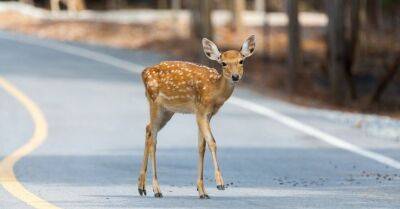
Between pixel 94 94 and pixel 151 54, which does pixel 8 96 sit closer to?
pixel 94 94

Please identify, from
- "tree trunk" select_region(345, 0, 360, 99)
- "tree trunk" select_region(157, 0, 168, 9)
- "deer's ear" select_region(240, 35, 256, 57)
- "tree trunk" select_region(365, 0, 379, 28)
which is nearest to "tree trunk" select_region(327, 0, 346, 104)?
"tree trunk" select_region(345, 0, 360, 99)

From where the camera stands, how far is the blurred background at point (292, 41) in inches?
1474

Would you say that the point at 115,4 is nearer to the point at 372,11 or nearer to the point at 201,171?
the point at 372,11

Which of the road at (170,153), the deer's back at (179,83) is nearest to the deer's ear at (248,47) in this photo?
the deer's back at (179,83)

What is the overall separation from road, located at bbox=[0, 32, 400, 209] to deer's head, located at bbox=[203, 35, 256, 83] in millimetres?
1178

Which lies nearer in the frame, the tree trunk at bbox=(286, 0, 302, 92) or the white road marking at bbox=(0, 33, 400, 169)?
the white road marking at bbox=(0, 33, 400, 169)

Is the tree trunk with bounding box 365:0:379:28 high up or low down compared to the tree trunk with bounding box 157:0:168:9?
up

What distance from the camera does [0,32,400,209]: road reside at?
13078 mm

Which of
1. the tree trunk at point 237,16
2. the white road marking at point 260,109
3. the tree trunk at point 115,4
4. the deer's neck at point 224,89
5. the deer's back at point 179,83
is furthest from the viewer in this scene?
the tree trunk at point 115,4

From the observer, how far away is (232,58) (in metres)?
12.3

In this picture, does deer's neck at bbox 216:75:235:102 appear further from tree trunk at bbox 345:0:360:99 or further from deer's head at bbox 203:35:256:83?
Answer: tree trunk at bbox 345:0:360:99

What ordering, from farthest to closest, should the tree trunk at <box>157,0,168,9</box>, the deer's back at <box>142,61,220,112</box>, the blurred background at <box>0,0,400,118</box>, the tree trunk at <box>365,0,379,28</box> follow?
the tree trunk at <box>157,0,168,9</box> → the tree trunk at <box>365,0,379,28</box> → the blurred background at <box>0,0,400,118</box> → the deer's back at <box>142,61,220,112</box>

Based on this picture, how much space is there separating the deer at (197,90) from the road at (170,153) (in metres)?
0.49

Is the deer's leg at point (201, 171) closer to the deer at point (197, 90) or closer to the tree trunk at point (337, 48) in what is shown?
the deer at point (197, 90)
